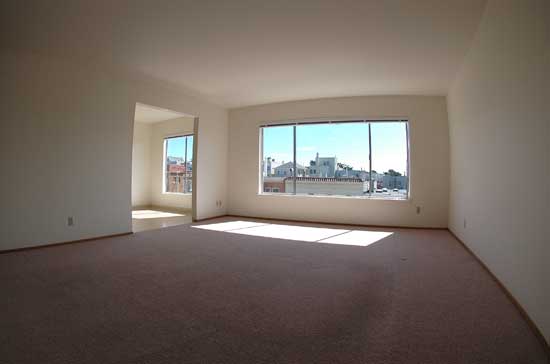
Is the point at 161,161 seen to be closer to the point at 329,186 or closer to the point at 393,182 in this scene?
the point at 329,186

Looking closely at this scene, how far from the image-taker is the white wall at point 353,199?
195 inches

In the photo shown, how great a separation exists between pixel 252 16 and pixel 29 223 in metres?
3.90

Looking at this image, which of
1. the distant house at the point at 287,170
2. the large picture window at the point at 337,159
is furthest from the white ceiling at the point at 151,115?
the distant house at the point at 287,170

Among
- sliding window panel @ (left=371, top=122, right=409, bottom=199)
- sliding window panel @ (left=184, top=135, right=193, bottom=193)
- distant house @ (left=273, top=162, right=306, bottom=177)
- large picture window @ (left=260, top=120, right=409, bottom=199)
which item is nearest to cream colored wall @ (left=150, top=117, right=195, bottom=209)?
sliding window panel @ (left=184, top=135, right=193, bottom=193)

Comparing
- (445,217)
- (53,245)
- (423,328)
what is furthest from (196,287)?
(445,217)

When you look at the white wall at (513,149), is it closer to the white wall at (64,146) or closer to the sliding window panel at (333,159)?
the sliding window panel at (333,159)

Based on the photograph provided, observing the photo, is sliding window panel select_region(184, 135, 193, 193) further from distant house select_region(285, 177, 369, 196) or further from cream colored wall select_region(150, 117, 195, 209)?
distant house select_region(285, 177, 369, 196)

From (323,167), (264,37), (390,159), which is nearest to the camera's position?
(264,37)

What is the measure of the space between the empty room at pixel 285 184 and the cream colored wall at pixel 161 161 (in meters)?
1.87

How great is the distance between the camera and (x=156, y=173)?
8.26 meters

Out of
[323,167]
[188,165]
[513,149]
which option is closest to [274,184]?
[323,167]

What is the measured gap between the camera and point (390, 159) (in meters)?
5.39

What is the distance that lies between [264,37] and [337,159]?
330cm

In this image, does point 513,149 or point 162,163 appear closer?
point 513,149
